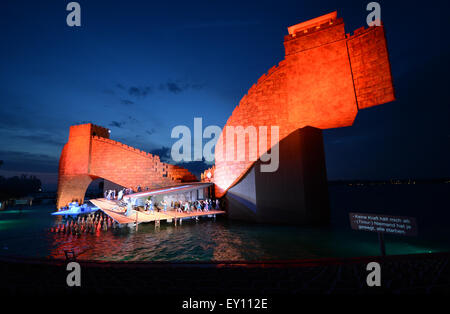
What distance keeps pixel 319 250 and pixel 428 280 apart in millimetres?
5783

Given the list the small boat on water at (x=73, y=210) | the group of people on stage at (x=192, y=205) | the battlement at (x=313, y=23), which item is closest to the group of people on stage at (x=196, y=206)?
the group of people on stage at (x=192, y=205)

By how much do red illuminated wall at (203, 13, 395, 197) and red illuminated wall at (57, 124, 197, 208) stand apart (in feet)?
33.5

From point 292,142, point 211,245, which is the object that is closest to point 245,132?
point 292,142

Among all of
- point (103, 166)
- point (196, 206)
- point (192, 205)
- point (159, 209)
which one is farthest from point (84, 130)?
point (196, 206)

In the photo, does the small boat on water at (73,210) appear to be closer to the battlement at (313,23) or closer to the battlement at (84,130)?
the battlement at (84,130)

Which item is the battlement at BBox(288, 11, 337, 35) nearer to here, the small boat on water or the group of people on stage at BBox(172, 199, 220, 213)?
the group of people on stage at BBox(172, 199, 220, 213)

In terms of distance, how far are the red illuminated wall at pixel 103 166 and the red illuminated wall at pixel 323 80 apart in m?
10.2

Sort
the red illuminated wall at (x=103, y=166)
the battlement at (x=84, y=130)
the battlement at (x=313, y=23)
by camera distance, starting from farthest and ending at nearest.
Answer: the battlement at (x=84, y=130)
the red illuminated wall at (x=103, y=166)
the battlement at (x=313, y=23)

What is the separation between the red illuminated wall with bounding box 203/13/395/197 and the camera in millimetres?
12281

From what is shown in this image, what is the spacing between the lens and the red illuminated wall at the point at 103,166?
2175cm

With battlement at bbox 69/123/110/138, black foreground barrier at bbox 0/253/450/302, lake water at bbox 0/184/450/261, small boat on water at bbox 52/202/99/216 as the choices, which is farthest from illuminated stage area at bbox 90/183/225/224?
battlement at bbox 69/123/110/138

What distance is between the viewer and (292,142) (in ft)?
50.3
